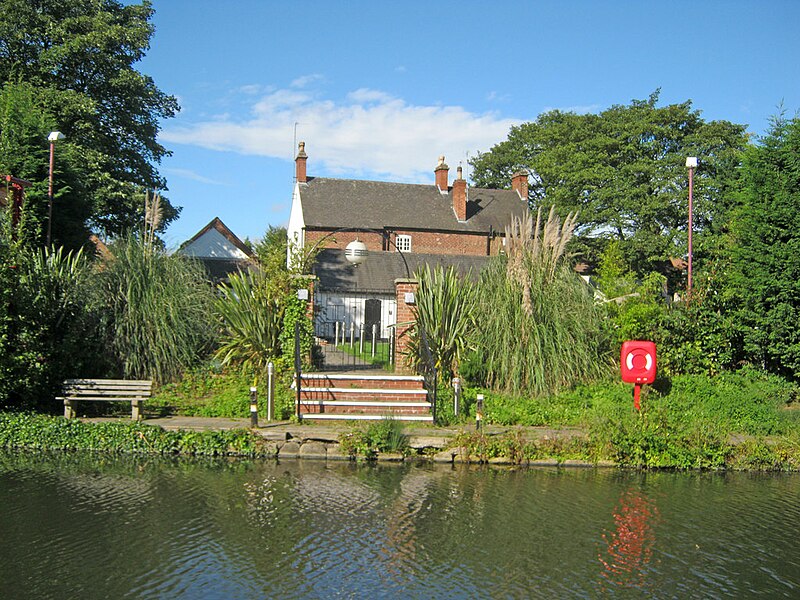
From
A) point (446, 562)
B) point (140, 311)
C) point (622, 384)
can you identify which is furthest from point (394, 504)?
point (140, 311)

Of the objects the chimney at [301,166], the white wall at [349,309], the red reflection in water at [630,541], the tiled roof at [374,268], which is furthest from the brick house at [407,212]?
the red reflection in water at [630,541]

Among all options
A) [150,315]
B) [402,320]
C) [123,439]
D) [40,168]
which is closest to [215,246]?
[40,168]

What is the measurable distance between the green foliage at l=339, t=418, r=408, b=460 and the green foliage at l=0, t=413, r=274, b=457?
118 centimetres

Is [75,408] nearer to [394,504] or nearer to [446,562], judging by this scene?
[394,504]

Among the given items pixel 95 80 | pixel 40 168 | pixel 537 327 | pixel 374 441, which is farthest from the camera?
pixel 95 80

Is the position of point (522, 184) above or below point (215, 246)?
above

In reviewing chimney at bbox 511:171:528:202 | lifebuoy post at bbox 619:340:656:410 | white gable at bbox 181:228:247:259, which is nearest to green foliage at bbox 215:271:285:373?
lifebuoy post at bbox 619:340:656:410

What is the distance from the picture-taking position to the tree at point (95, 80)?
24562 mm

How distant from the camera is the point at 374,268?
28.1 meters

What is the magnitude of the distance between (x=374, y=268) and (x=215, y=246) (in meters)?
14.1

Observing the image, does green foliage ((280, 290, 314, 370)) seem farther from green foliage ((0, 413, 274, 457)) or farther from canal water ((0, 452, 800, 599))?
canal water ((0, 452, 800, 599))

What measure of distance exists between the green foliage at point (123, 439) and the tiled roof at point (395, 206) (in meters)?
25.9

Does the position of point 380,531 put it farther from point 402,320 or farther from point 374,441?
point 402,320

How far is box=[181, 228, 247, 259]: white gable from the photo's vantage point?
127ft
